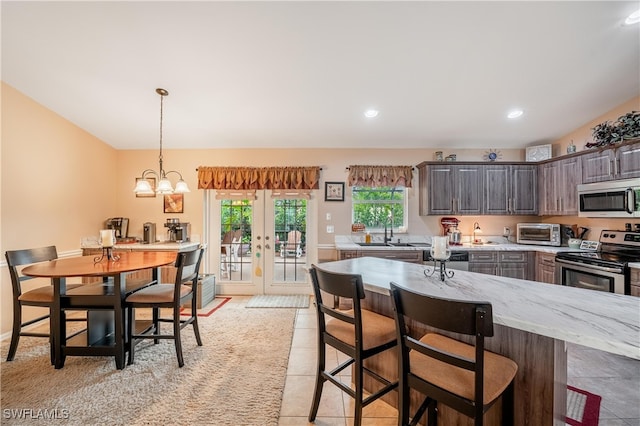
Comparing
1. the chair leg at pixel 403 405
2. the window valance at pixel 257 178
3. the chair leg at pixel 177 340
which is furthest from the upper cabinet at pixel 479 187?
the chair leg at pixel 177 340

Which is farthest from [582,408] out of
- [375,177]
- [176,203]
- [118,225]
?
[118,225]

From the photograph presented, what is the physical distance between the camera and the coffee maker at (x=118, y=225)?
171 inches

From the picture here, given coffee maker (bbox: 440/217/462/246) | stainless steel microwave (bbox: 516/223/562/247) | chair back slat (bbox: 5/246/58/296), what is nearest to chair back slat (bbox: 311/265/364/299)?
chair back slat (bbox: 5/246/58/296)

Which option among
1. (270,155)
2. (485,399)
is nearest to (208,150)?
(270,155)

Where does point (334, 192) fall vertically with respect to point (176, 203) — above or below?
above

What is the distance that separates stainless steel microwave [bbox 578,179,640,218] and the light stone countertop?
255cm

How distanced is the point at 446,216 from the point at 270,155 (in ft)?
10.3

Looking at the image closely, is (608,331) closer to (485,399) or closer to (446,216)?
(485,399)

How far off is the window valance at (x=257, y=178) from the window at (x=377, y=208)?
81 cm

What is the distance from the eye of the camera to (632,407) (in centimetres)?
194

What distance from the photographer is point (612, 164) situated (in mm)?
3199

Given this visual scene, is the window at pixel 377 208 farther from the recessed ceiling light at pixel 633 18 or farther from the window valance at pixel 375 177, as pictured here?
the recessed ceiling light at pixel 633 18

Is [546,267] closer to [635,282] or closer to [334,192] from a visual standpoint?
[635,282]

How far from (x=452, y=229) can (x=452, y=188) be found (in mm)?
694
